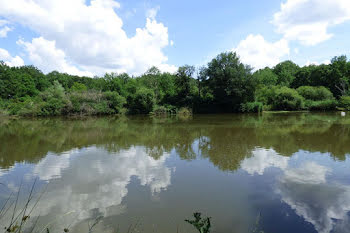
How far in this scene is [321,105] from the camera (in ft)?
123

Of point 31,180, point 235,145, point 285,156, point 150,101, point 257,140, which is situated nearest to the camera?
point 31,180

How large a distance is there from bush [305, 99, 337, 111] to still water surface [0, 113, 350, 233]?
3106cm

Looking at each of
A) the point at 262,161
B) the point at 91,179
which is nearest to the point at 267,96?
the point at 262,161

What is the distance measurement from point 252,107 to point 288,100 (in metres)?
7.62

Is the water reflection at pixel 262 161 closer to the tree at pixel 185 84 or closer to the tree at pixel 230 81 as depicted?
the tree at pixel 230 81

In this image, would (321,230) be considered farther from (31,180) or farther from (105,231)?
(31,180)

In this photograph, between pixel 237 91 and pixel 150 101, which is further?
pixel 150 101

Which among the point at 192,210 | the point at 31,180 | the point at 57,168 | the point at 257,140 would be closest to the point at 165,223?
the point at 192,210

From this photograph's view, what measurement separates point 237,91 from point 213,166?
29.2 m

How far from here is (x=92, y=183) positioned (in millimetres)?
6309

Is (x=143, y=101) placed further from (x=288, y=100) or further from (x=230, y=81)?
(x=288, y=100)

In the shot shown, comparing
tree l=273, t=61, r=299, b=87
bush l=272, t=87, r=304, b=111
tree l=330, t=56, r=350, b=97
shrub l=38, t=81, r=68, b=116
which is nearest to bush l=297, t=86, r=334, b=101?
bush l=272, t=87, r=304, b=111

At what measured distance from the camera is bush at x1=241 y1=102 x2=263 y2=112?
35.6m

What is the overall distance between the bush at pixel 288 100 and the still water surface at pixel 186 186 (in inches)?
1173
